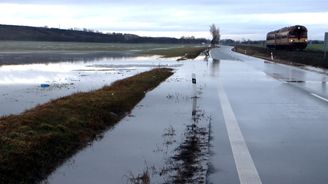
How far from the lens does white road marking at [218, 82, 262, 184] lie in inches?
311

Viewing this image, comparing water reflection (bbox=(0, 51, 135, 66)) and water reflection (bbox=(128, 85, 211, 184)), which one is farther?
water reflection (bbox=(0, 51, 135, 66))

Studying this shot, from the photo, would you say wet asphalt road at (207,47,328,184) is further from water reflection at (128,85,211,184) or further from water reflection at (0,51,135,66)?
water reflection at (0,51,135,66)

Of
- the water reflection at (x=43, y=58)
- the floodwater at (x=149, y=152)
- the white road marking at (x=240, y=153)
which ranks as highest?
the white road marking at (x=240, y=153)

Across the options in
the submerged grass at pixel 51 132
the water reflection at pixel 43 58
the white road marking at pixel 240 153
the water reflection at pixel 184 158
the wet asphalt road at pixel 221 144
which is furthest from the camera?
the water reflection at pixel 43 58

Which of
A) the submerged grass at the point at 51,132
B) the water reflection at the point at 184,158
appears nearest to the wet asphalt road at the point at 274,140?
the water reflection at the point at 184,158

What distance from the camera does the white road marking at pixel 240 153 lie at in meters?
7.91

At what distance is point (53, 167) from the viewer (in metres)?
8.91

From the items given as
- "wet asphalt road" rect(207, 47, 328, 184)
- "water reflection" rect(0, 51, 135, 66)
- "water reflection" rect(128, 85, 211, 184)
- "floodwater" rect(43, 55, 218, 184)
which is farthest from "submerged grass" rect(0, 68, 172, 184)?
"water reflection" rect(0, 51, 135, 66)

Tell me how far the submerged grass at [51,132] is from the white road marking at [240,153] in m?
2.82

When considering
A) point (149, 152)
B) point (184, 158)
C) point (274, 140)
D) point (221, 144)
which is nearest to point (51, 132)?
point (149, 152)

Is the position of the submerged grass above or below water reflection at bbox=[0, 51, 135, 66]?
above

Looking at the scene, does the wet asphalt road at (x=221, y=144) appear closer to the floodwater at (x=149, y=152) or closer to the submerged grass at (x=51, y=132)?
the floodwater at (x=149, y=152)

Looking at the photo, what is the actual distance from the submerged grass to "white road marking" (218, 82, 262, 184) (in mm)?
2825

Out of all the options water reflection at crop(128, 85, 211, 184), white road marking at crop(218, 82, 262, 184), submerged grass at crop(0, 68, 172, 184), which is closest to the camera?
white road marking at crop(218, 82, 262, 184)
